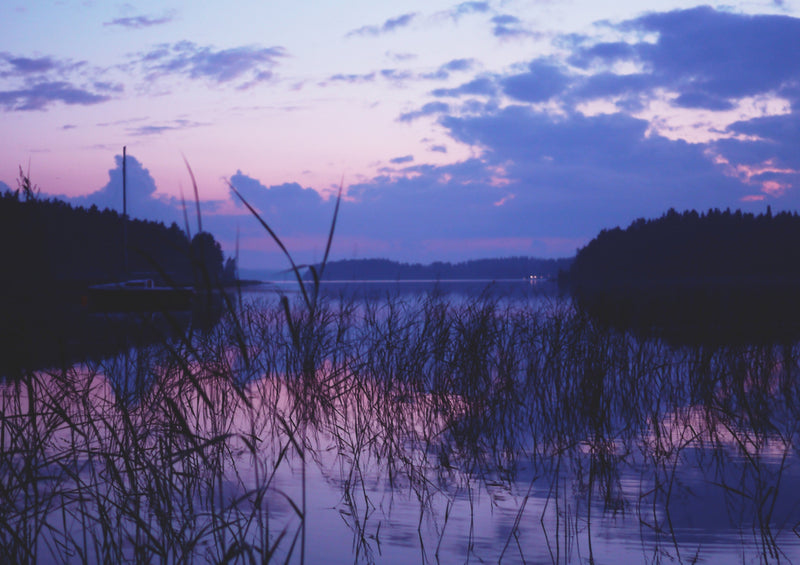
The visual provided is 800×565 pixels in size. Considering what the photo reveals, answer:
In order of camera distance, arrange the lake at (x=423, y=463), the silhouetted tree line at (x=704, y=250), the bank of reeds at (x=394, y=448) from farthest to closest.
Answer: the silhouetted tree line at (x=704, y=250), the lake at (x=423, y=463), the bank of reeds at (x=394, y=448)

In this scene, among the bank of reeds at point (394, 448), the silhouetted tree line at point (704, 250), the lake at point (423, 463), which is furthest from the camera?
the silhouetted tree line at point (704, 250)

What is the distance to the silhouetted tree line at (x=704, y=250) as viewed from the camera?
70625 mm

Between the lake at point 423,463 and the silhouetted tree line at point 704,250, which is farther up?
the silhouetted tree line at point 704,250

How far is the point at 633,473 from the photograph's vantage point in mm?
4738

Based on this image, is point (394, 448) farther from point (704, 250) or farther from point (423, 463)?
point (704, 250)

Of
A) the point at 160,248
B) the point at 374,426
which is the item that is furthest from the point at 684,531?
the point at 160,248

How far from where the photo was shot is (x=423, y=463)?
4.95 metres

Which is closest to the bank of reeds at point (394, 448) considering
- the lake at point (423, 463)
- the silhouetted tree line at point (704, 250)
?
the lake at point (423, 463)

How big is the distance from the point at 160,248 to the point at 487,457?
2358 inches

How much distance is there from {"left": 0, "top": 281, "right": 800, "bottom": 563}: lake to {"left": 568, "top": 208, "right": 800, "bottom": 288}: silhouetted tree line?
62261 millimetres

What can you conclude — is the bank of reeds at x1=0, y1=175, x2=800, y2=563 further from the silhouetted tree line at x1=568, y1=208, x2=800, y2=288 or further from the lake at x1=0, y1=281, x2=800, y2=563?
the silhouetted tree line at x1=568, y1=208, x2=800, y2=288

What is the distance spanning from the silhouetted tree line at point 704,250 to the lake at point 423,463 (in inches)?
2451

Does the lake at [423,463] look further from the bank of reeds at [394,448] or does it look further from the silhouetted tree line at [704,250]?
the silhouetted tree line at [704,250]

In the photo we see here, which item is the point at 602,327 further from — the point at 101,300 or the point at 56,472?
A: the point at 101,300
